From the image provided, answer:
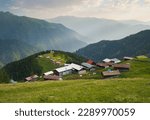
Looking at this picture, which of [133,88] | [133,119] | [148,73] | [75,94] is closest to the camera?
[133,119]

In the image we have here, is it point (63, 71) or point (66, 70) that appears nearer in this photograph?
point (63, 71)

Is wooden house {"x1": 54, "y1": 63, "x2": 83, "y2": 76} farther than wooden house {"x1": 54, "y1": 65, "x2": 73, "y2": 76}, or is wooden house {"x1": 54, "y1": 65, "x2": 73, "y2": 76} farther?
wooden house {"x1": 54, "y1": 63, "x2": 83, "y2": 76}

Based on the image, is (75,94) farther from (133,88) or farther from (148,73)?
(148,73)

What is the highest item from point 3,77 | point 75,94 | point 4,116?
point 4,116

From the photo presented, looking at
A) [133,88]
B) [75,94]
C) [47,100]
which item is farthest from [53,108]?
[133,88]

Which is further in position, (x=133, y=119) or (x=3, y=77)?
(x=3, y=77)

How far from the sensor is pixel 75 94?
25.7 m

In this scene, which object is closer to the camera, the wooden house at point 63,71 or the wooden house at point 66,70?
the wooden house at point 63,71

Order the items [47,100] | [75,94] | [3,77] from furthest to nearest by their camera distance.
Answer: [3,77] → [75,94] → [47,100]

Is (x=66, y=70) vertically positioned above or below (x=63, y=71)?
above

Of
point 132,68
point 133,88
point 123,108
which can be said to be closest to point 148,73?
point 132,68

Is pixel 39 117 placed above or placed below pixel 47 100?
above

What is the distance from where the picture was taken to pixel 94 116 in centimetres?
1221

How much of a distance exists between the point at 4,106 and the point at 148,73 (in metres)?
99.8
